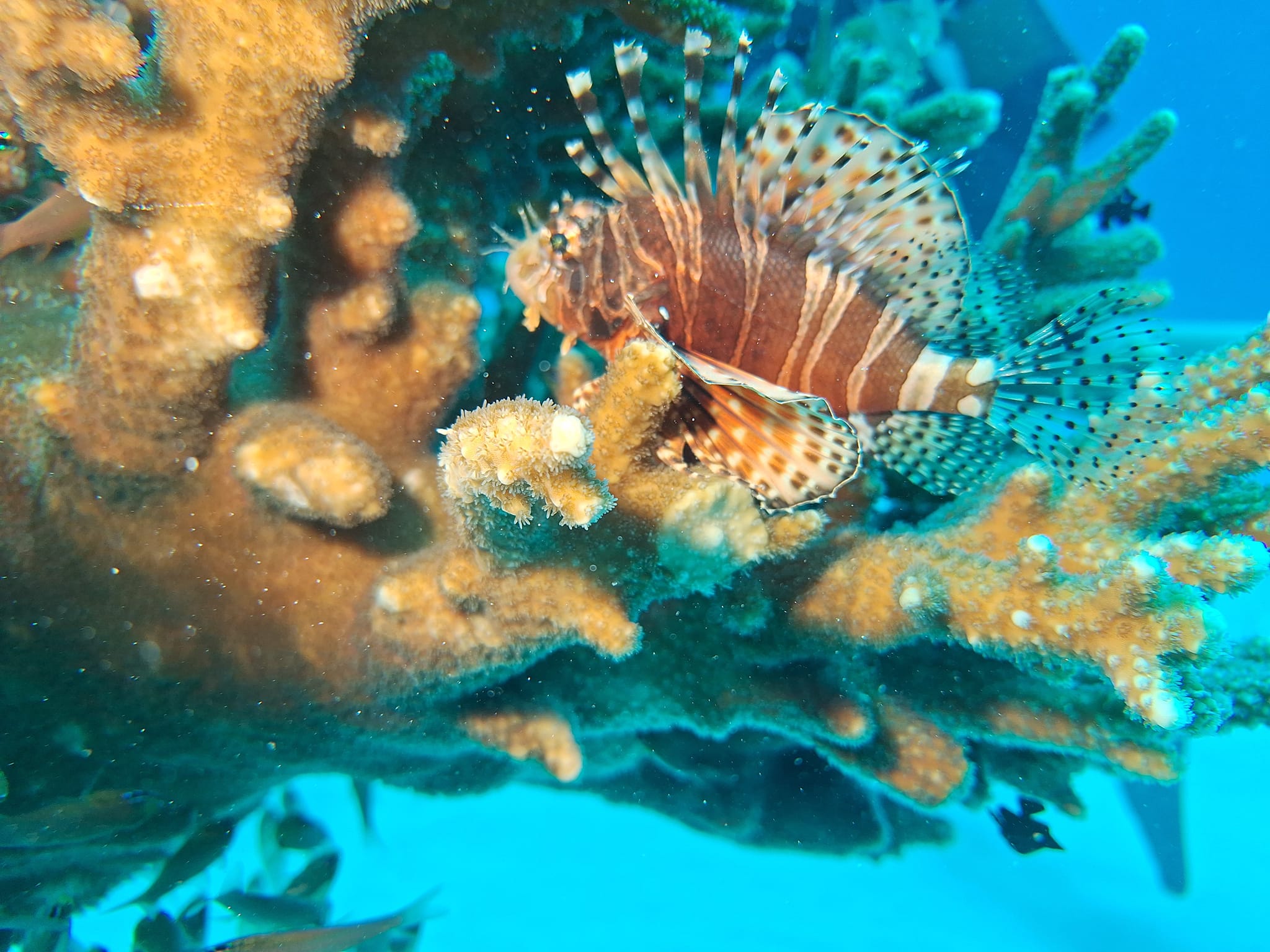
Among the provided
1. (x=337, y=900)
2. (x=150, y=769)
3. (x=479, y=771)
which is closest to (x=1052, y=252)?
(x=479, y=771)

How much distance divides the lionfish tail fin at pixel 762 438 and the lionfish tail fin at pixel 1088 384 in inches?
32.6

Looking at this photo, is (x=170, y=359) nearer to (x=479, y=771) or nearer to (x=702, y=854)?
(x=479, y=771)

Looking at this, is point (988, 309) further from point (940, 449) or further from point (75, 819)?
point (75, 819)

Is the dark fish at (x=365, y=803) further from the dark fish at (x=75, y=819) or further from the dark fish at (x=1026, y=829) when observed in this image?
the dark fish at (x=1026, y=829)

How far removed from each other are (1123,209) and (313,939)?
5444 millimetres

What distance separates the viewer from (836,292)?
2.28 metres

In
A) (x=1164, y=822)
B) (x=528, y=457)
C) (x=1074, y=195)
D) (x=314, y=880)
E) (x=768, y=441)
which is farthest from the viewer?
(x=1164, y=822)

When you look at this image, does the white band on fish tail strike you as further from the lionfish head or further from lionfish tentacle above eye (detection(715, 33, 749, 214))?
the lionfish head

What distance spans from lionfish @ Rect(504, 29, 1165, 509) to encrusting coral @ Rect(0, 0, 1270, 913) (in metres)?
0.22

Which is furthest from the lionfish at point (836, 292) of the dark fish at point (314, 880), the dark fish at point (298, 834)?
the dark fish at point (314, 880)

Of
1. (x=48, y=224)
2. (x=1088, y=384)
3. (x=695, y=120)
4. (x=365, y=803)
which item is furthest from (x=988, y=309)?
(x=365, y=803)

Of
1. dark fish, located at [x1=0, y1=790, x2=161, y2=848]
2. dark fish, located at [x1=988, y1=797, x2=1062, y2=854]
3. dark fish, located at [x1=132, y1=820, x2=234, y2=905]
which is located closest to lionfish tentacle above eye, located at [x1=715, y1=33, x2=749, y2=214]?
dark fish, located at [x1=0, y1=790, x2=161, y2=848]

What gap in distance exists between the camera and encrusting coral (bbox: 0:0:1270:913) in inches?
56.7

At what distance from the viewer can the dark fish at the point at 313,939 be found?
122 inches
